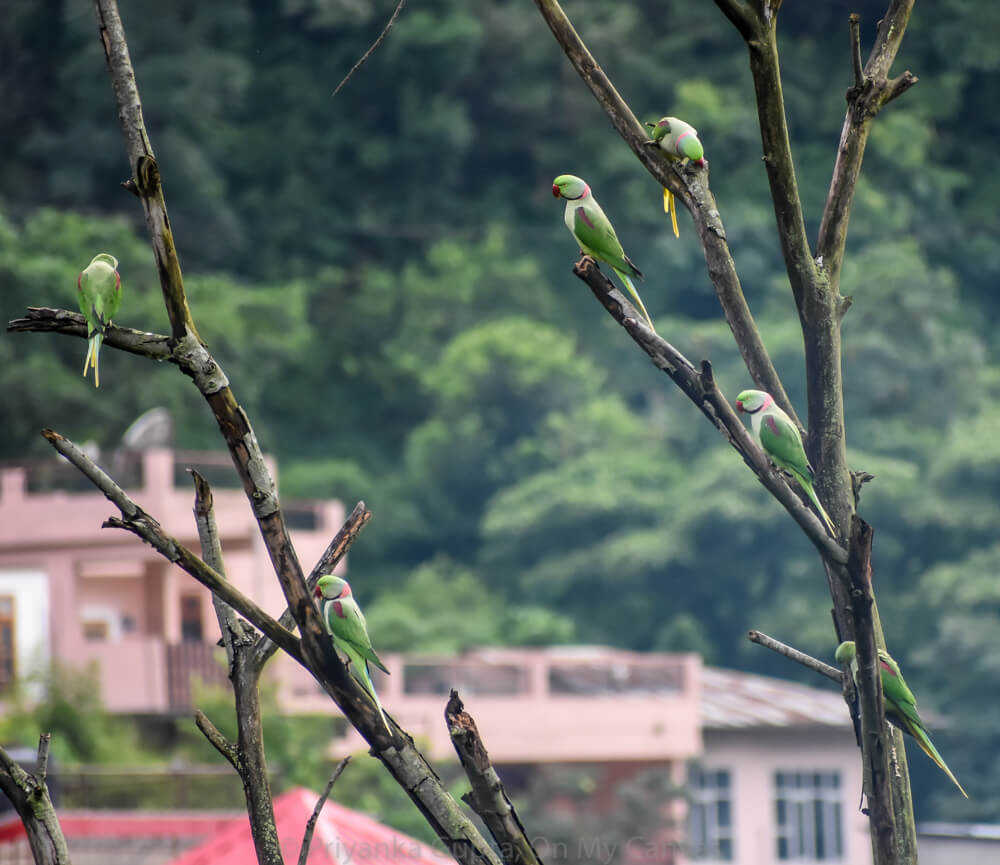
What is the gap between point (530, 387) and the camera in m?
25.3

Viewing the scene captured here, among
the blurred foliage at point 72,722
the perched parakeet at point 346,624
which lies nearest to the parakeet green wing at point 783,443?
the perched parakeet at point 346,624

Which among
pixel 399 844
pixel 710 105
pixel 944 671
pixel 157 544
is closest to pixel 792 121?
pixel 710 105

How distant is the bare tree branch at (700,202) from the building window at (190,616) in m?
14.2

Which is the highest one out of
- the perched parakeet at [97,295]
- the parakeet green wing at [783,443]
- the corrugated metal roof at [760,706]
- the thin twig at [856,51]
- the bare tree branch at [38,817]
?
the thin twig at [856,51]

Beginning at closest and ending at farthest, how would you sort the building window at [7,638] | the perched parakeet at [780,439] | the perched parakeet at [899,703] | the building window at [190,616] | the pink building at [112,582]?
the perched parakeet at [899,703]
the perched parakeet at [780,439]
the pink building at [112,582]
the building window at [7,638]
the building window at [190,616]

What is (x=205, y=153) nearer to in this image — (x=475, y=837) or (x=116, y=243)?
(x=116, y=243)

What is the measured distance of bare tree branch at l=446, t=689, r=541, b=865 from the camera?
1.81m

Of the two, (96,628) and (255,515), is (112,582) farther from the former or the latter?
(255,515)

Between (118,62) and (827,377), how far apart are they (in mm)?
1169

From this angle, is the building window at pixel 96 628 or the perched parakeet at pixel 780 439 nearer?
the perched parakeet at pixel 780 439

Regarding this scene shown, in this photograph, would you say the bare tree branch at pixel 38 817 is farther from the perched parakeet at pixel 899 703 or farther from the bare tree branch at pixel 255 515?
the perched parakeet at pixel 899 703

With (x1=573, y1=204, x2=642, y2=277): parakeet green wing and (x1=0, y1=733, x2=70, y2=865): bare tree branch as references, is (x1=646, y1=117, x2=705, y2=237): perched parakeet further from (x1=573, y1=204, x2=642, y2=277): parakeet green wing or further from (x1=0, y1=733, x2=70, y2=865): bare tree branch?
(x1=0, y1=733, x2=70, y2=865): bare tree branch

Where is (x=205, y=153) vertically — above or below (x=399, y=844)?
above

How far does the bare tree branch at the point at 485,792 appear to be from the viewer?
1.81 m
